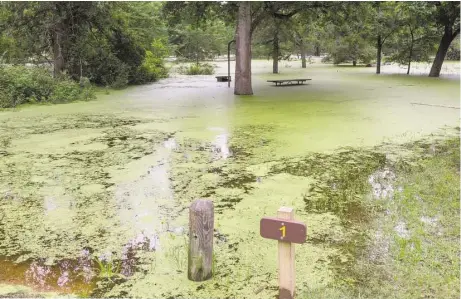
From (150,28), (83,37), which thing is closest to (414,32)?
(150,28)

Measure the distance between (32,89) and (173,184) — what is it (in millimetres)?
8160

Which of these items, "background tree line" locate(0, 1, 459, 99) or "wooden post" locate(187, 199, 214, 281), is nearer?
"wooden post" locate(187, 199, 214, 281)

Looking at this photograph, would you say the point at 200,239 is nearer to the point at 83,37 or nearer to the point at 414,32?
the point at 83,37

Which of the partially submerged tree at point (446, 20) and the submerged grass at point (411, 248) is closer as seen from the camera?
the submerged grass at point (411, 248)

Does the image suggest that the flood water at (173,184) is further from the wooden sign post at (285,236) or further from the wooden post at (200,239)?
the wooden sign post at (285,236)

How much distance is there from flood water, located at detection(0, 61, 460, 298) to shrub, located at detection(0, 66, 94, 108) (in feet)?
2.57

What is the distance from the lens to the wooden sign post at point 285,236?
2.44 m

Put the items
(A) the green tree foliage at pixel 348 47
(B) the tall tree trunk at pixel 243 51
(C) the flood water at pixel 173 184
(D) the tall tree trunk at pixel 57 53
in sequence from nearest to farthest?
1. (C) the flood water at pixel 173 184
2. (B) the tall tree trunk at pixel 243 51
3. (D) the tall tree trunk at pixel 57 53
4. (A) the green tree foliage at pixel 348 47

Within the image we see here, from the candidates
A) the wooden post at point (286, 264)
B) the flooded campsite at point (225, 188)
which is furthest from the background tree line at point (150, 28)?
the wooden post at point (286, 264)

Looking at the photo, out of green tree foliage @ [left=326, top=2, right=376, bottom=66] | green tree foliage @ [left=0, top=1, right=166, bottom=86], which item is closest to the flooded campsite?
green tree foliage @ [left=0, top=1, right=166, bottom=86]

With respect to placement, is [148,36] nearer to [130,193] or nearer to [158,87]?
[158,87]

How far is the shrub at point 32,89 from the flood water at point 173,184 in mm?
784

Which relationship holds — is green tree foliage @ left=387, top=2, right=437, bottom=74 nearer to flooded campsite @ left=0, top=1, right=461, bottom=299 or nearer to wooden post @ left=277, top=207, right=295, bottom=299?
flooded campsite @ left=0, top=1, right=461, bottom=299

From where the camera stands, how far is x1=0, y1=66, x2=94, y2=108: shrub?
1077 centimetres
